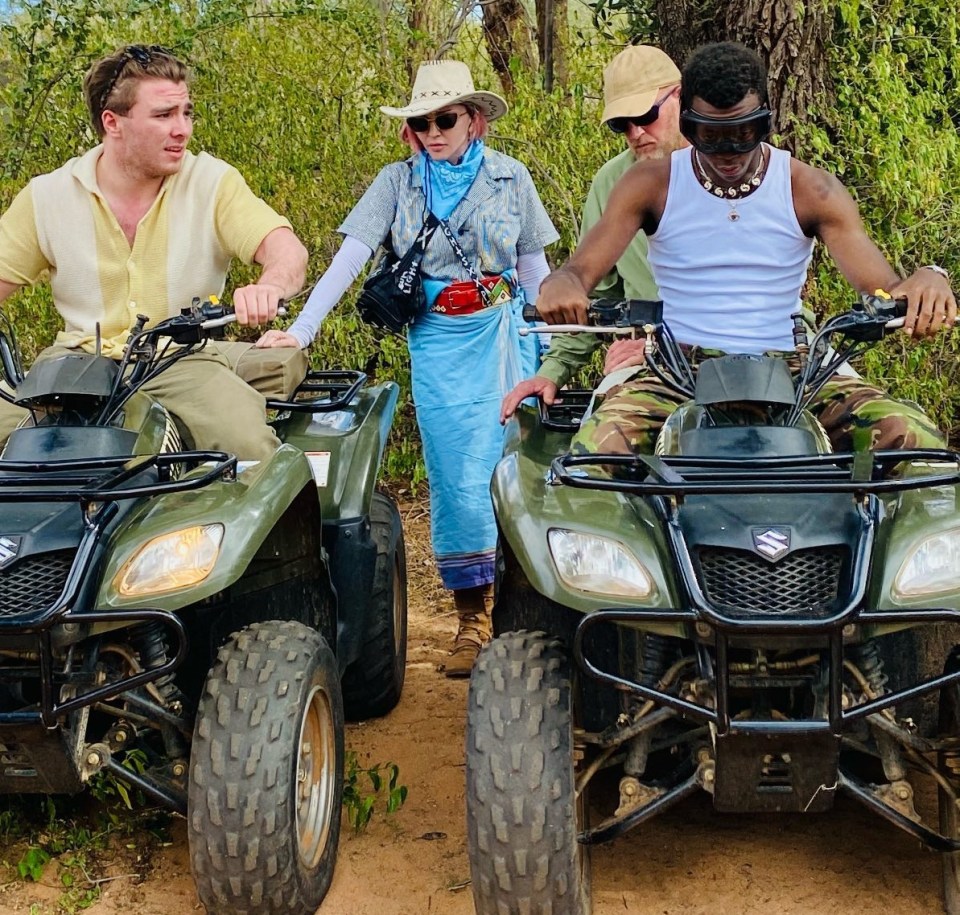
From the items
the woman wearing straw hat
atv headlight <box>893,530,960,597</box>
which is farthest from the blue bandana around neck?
atv headlight <box>893,530,960,597</box>

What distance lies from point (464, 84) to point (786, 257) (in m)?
1.86

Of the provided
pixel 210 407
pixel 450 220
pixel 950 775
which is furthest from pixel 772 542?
pixel 450 220

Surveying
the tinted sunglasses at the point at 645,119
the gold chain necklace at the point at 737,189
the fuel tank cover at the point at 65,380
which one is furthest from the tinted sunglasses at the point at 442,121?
the fuel tank cover at the point at 65,380

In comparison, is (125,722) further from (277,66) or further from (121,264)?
(277,66)

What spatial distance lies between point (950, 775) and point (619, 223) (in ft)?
5.82

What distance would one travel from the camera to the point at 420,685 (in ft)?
17.3

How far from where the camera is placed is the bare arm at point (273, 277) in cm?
387

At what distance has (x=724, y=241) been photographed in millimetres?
3998

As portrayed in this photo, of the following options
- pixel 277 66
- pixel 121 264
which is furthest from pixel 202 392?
pixel 277 66

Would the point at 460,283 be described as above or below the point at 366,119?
below

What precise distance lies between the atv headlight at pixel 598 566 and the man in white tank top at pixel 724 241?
0.61 metres

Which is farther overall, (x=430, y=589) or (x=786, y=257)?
(x=430, y=589)

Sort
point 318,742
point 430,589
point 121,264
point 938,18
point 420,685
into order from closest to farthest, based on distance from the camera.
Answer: point 318,742 → point 121,264 → point 420,685 → point 430,589 → point 938,18

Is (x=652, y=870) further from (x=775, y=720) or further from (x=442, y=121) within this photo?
(x=442, y=121)
